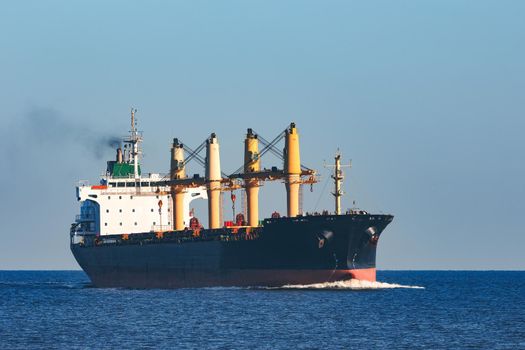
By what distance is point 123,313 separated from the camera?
202ft

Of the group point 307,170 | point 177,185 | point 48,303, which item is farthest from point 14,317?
point 177,185

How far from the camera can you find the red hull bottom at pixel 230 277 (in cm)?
7519

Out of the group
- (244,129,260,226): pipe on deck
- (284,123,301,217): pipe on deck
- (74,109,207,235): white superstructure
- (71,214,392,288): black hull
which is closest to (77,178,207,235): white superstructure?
(74,109,207,235): white superstructure

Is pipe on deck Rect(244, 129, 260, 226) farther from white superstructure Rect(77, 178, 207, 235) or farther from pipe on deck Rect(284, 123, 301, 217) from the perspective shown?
white superstructure Rect(77, 178, 207, 235)

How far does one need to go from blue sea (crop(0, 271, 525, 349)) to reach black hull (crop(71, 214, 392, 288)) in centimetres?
119

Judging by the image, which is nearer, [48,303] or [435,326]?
[435,326]

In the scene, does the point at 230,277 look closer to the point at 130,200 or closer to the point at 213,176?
the point at 213,176

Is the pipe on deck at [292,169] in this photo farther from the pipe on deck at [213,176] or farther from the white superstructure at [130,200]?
the white superstructure at [130,200]

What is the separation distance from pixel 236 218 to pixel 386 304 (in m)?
23.8

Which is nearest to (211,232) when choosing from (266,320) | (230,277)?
(230,277)

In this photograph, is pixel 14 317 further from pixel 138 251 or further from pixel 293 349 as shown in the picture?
pixel 138 251

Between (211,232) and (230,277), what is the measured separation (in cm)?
516

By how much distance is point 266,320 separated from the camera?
5559cm

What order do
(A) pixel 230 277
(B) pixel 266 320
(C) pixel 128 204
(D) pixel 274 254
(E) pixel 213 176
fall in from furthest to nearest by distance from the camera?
(C) pixel 128 204 < (E) pixel 213 176 < (A) pixel 230 277 < (D) pixel 274 254 < (B) pixel 266 320
